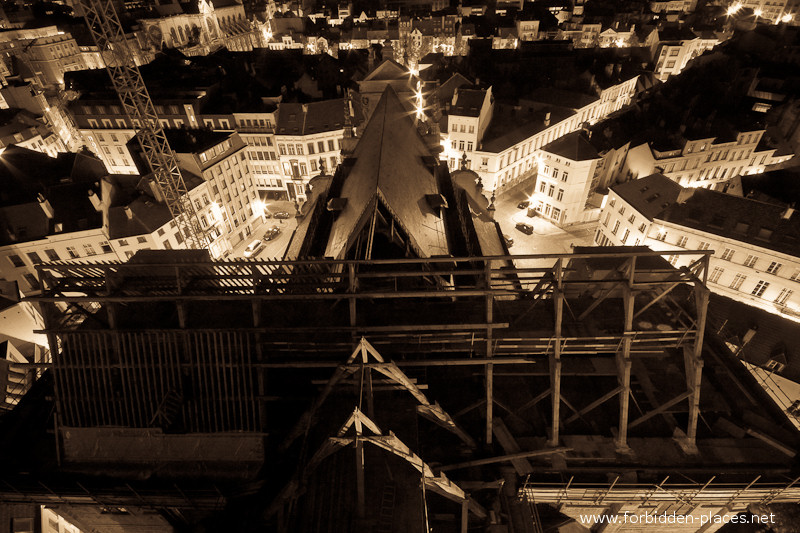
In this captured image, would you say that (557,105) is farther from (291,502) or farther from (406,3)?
(406,3)

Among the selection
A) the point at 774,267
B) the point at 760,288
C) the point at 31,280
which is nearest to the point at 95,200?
the point at 31,280

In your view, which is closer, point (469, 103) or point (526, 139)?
point (469, 103)

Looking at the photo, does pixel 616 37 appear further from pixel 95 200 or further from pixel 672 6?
pixel 95 200

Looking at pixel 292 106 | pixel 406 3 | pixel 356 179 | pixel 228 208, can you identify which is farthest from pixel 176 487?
pixel 406 3

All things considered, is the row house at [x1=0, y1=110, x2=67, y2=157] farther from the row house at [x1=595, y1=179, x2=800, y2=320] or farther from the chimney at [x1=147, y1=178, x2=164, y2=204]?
the row house at [x1=595, y1=179, x2=800, y2=320]

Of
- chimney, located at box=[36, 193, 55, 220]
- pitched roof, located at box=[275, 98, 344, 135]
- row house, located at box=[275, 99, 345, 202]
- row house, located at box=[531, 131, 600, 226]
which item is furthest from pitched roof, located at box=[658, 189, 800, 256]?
chimney, located at box=[36, 193, 55, 220]

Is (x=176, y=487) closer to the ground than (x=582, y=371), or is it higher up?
closer to the ground

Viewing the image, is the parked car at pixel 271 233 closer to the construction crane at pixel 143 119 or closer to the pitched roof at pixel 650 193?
the construction crane at pixel 143 119

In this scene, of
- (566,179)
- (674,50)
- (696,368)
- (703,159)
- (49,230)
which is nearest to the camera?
(696,368)
